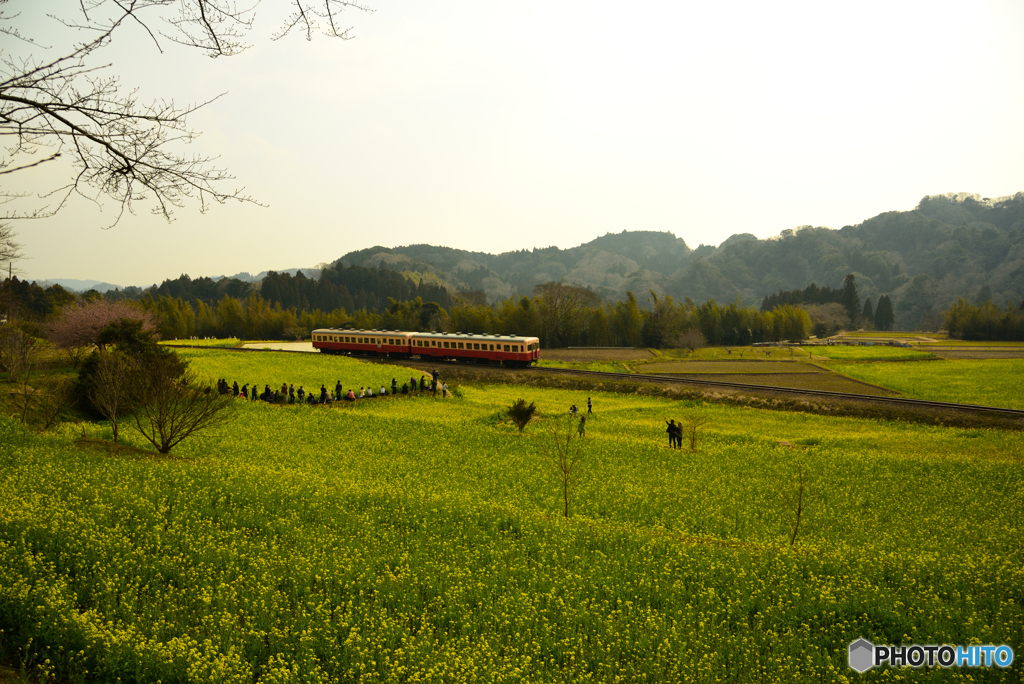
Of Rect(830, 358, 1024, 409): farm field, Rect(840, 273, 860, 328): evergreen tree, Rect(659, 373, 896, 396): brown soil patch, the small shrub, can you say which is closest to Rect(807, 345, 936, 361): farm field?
Rect(830, 358, 1024, 409): farm field

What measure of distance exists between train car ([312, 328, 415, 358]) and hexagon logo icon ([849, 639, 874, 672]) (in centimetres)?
4044

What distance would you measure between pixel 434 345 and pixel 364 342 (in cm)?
767

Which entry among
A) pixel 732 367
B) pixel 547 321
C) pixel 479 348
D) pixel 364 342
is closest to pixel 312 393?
pixel 479 348

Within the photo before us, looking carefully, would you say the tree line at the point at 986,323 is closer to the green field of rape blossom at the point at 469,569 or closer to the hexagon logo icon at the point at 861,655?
the green field of rape blossom at the point at 469,569

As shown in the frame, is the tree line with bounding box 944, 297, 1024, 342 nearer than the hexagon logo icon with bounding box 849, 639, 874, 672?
No

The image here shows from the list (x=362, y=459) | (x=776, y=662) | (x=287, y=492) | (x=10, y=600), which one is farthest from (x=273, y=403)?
(x=776, y=662)

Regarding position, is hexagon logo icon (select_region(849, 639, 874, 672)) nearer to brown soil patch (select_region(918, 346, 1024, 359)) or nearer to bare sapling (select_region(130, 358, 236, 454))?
bare sapling (select_region(130, 358, 236, 454))

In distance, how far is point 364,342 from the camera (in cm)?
4669

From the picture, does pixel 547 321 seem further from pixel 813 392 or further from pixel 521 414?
pixel 521 414

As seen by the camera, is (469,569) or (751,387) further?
(751,387)

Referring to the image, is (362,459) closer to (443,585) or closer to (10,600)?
(443,585)

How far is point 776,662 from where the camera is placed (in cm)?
580

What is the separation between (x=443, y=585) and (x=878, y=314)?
146 m

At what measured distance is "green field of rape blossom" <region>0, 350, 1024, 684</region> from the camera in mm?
5465
